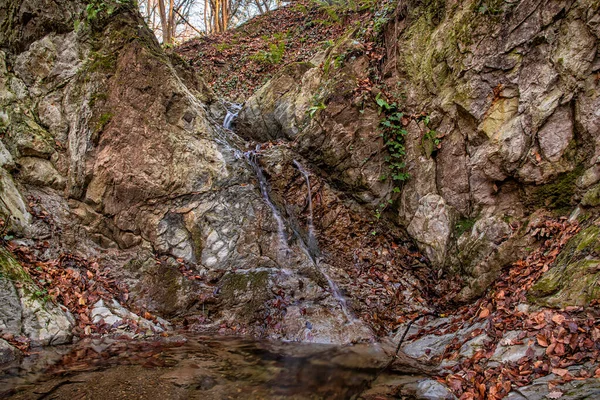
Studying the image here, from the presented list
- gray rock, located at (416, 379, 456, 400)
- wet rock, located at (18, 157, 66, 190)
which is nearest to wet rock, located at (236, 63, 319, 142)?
wet rock, located at (18, 157, 66, 190)

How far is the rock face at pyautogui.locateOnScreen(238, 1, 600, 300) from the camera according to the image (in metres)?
5.15

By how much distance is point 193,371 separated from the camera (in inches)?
158

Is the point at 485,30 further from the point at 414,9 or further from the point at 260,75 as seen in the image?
the point at 260,75

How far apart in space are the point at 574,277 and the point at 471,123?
11.0 ft

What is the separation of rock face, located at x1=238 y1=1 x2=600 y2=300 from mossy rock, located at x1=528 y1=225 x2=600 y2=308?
2.71 feet

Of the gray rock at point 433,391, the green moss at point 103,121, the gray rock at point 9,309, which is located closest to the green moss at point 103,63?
the green moss at point 103,121

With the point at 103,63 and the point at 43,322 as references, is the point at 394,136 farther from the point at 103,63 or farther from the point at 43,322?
the point at 43,322

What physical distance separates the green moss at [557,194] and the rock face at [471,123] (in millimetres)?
14

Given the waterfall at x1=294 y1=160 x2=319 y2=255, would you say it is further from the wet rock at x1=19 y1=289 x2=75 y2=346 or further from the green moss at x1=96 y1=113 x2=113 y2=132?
the wet rock at x1=19 y1=289 x2=75 y2=346

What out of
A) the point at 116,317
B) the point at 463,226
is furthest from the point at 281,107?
the point at 116,317

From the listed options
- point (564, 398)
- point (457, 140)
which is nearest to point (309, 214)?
point (457, 140)

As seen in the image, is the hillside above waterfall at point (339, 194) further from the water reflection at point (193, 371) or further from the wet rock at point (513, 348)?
the water reflection at point (193, 371)

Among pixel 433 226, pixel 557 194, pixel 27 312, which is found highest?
pixel 557 194

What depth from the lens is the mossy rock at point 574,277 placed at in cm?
349
